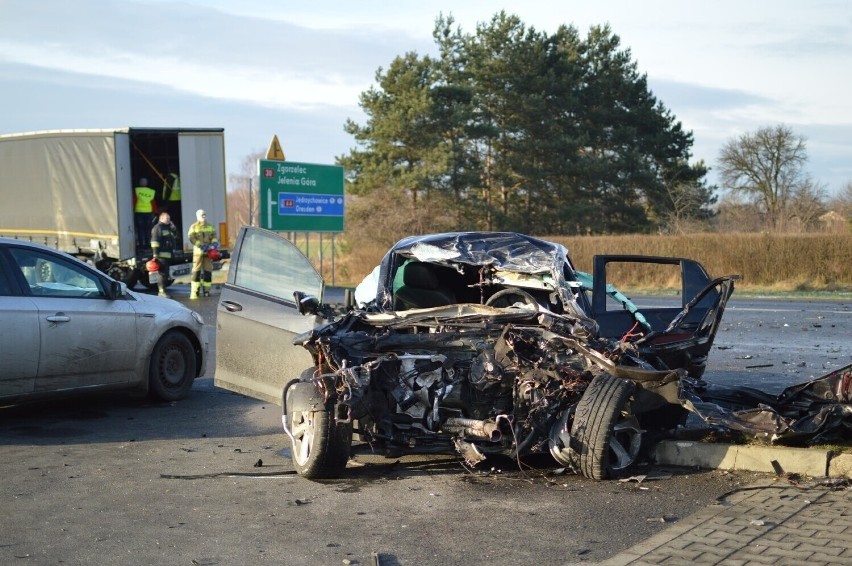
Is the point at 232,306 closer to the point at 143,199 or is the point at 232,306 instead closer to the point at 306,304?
the point at 306,304

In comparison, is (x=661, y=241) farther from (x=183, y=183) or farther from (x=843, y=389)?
(x=843, y=389)

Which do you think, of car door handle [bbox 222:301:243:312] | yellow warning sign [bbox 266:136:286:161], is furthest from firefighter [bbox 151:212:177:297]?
car door handle [bbox 222:301:243:312]

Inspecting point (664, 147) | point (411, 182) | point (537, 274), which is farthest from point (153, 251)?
point (664, 147)

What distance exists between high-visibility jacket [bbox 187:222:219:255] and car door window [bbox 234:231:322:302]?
42.4 ft

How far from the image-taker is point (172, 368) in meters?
9.68

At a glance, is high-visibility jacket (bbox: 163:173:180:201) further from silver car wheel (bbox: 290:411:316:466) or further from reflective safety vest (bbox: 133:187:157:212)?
silver car wheel (bbox: 290:411:316:466)

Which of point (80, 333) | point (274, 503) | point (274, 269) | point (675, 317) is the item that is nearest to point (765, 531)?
point (274, 503)

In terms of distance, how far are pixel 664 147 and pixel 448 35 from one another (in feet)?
38.6

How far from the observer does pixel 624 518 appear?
17.5 feet

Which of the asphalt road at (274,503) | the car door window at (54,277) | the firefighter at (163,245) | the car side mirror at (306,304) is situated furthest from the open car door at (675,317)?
the firefighter at (163,245)

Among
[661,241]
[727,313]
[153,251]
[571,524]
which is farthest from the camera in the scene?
[661,241]

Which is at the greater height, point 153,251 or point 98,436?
point 153,251

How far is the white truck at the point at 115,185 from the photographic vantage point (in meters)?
21.6

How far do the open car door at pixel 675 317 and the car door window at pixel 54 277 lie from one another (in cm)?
463
